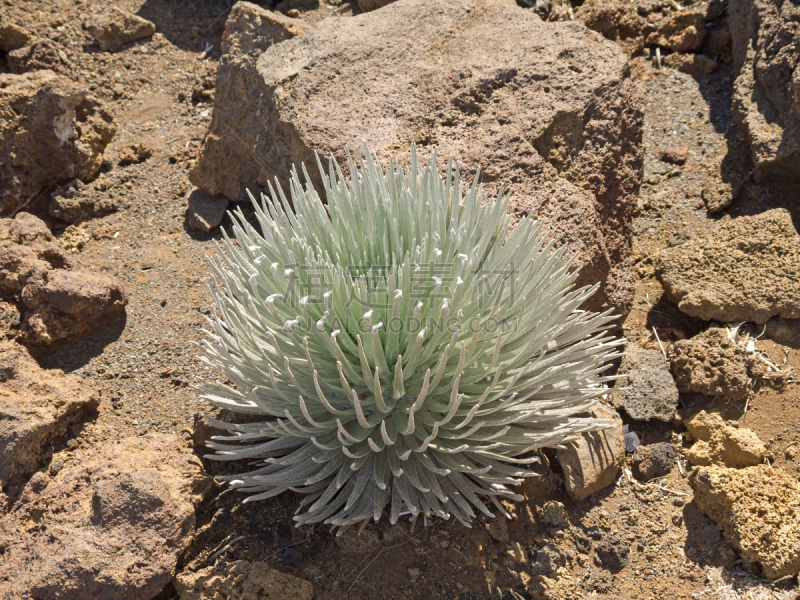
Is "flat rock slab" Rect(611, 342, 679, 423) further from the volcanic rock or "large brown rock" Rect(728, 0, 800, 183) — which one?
the volcanic rock

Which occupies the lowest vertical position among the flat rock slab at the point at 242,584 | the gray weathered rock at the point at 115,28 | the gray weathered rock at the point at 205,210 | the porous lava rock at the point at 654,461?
the flat rock slab at the point at 242,584

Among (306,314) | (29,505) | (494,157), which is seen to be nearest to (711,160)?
(494,157)

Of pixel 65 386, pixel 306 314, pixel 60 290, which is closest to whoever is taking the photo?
pixel 306 314

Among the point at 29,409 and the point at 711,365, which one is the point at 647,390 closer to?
the point at 711,365

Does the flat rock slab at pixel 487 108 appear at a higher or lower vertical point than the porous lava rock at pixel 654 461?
higher

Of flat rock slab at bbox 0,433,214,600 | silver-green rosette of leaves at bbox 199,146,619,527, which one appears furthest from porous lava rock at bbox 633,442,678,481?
flat rock slab at bbox 0,433,214,600

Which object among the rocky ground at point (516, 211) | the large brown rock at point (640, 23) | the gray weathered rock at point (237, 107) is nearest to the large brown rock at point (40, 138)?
the rocky ground at point (516, 211)

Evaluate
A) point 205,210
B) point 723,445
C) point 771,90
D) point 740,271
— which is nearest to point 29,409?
point 205,210

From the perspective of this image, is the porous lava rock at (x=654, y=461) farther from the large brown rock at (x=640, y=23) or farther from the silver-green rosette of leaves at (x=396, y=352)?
the large brown rock at (x=640, y=23)

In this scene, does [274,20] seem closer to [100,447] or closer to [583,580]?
[100,447]
